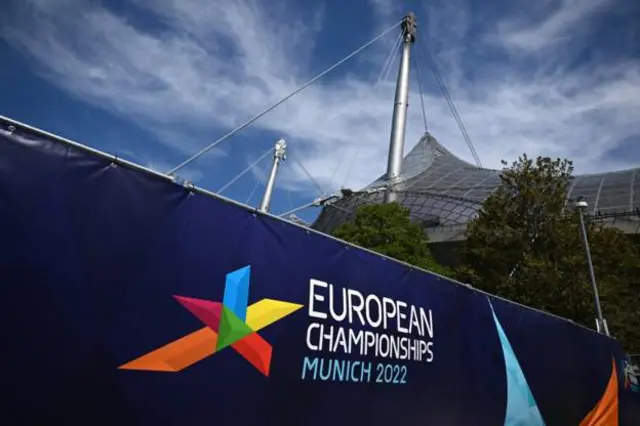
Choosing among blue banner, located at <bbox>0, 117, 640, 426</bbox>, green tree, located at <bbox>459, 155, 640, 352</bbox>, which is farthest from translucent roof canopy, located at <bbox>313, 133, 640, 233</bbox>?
blue banner, located at <bbox>0, 117, 640, 426</bbox>

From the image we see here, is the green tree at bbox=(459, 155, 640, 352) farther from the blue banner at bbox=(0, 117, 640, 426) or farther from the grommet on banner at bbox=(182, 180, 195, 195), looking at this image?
the grommet on banner at bbox=(182, 180, 195, 195)

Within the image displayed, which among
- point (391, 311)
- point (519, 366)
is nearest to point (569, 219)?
point (519, 366)

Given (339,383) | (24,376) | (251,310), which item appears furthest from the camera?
(339,383)

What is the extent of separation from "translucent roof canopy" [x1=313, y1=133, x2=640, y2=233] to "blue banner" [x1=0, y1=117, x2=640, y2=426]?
42597mm

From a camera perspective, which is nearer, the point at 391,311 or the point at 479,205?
the point at 391,311

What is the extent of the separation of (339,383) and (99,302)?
2.20 metres

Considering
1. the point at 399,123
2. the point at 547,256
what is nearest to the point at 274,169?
the point at 399,123

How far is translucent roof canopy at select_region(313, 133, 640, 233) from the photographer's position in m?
47.2

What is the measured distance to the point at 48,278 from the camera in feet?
7.80

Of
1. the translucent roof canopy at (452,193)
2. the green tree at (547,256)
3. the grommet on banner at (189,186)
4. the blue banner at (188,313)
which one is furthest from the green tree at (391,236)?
the grommet on banner at (189,186)

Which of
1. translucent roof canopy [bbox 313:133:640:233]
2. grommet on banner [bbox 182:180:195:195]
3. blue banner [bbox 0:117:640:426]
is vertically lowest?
blue banner [bbox 0:117:640:426]

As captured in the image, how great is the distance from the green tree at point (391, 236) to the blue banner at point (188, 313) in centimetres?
1959

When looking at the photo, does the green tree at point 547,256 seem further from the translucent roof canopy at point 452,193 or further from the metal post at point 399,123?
the metal post at point 399,123

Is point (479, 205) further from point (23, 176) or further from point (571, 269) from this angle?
point (23, 176)
